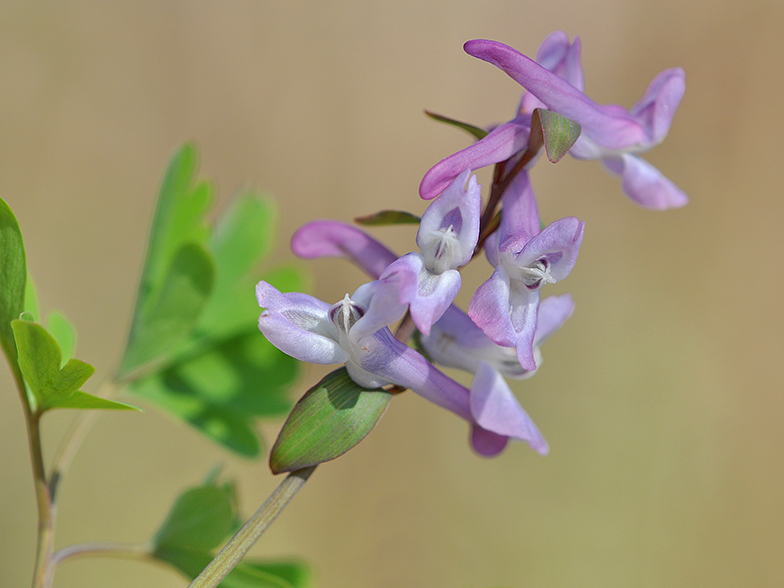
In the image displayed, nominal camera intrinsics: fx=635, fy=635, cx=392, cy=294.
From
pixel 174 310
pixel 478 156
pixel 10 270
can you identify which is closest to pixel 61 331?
pixel 174 310

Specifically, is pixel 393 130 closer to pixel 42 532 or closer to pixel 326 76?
pixel 326 76

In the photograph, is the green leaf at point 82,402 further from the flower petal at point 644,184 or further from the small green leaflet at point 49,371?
the flower petal at point 644,184

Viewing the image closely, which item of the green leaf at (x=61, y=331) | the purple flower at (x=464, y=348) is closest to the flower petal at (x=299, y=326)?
the purple flower at (x=464, y=348)

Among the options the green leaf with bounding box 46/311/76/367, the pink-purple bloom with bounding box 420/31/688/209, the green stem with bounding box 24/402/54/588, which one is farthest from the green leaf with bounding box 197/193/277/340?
the pink-purple bloom with bounding box 420/31/688/209

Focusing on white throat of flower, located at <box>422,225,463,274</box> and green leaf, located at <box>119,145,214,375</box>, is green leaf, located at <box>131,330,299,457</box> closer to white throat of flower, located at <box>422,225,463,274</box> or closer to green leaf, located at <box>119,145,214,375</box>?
green leaf, located at <box>119,145,214,375</box>

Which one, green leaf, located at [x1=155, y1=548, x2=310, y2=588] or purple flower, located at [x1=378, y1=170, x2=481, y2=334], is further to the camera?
green leaf, located at [x1=155, y1=548, x2=310, y2=588]
